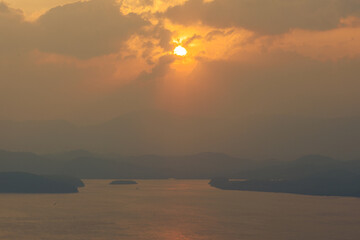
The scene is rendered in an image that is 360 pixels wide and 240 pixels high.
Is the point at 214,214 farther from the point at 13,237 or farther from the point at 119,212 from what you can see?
the point at 13,237

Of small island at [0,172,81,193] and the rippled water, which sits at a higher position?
small island at [0,172,81,193]

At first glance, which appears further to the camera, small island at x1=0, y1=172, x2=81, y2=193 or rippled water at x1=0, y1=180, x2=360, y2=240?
small island at x1=0, y1=172, x2=81, y2=193

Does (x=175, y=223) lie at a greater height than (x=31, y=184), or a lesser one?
lesser

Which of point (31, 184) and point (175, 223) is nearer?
point (175, 223)

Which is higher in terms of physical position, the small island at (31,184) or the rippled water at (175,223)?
the small island at (31,184)

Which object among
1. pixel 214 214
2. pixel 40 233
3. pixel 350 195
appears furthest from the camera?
pixel 350 195

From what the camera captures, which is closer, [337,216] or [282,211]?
[337,216]

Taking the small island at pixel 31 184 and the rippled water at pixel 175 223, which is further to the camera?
the small island at pixel 31 184

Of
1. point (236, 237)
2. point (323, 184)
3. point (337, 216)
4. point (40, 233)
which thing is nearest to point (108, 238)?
point (40, 233)
